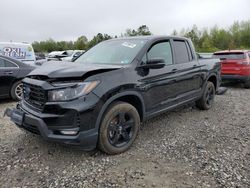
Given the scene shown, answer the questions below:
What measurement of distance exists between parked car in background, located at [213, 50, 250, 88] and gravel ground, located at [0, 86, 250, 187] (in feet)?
15.5

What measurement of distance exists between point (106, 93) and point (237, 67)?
7.33 metres

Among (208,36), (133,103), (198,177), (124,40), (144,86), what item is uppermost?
(208,36)

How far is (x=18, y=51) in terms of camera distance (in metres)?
11.7

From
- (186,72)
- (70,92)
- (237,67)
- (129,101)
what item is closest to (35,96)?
(70,92)

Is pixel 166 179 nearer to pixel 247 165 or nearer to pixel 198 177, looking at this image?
pixel 198 177

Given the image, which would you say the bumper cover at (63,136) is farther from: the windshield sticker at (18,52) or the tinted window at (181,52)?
the windshield sticker at (18,52)

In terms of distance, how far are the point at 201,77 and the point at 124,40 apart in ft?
6.84

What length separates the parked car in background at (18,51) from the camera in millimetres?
11269

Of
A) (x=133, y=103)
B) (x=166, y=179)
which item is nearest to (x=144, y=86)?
(x=133, y=103)

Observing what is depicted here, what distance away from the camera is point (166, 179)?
9.61ft

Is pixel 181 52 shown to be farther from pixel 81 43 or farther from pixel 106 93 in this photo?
pixel 81 43

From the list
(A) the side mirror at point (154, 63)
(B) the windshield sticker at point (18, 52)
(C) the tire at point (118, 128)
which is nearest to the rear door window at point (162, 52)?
(A) the side mirror at point (154, 63)

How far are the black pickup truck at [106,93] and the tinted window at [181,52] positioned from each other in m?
0.03

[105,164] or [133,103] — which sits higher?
[133,103]
